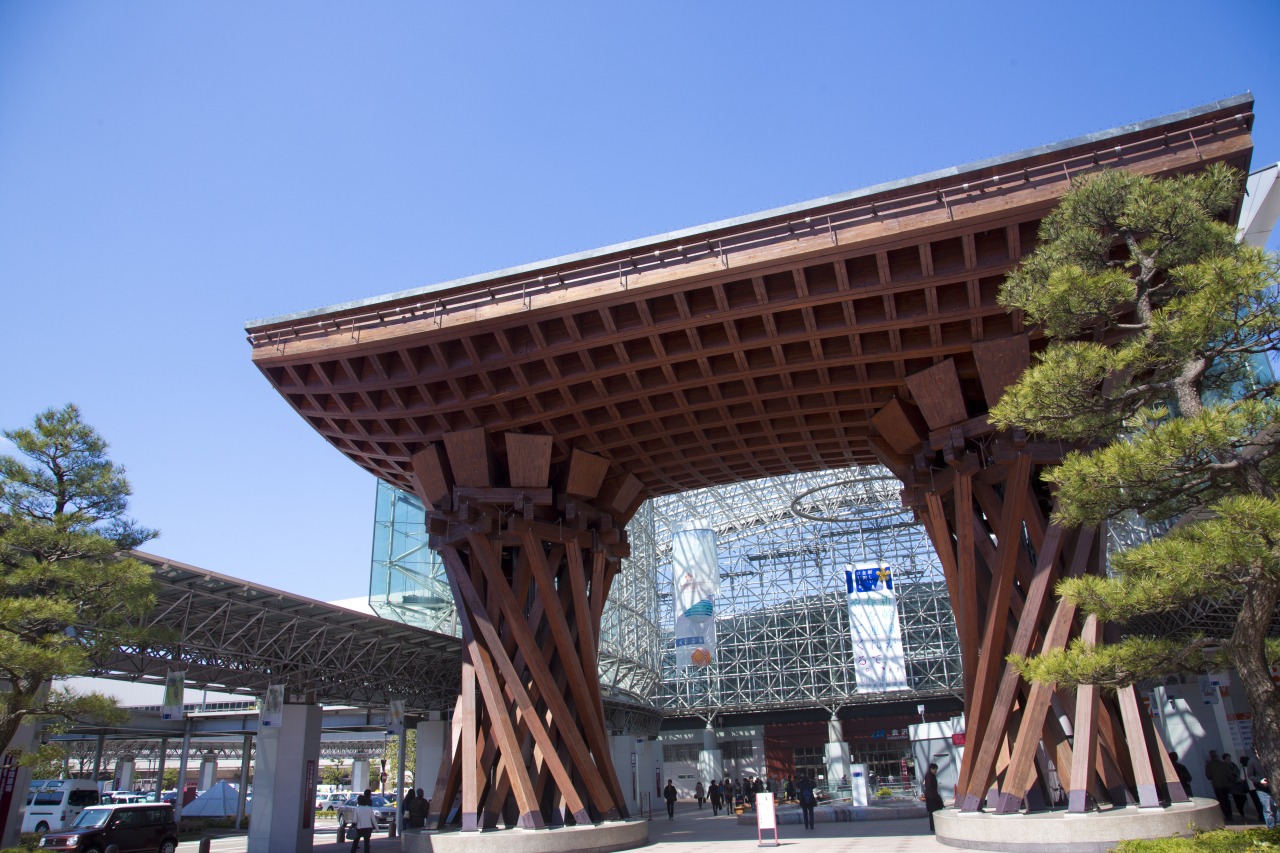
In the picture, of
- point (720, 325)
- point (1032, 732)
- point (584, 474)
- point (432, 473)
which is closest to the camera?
point (1032, 732)

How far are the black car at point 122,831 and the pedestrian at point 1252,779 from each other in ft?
78.1

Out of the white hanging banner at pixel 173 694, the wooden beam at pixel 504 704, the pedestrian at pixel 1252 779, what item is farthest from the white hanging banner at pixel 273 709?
the pedestrian at pixel 1252 779

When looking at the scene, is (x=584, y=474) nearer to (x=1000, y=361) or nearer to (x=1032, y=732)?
(x=1000, y=361)

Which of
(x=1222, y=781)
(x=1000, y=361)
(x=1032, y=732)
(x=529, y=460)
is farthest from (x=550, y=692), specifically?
(x=1222, y=781)

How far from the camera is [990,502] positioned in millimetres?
17734

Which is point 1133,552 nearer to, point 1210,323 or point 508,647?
point 1210,323

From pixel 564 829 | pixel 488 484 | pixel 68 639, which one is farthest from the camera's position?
pixel 488 484

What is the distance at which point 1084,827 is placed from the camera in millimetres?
13266

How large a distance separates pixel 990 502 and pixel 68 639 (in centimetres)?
1690

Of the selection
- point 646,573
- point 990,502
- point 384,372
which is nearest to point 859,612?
point 646,573

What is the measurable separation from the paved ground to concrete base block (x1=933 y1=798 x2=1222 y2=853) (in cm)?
102

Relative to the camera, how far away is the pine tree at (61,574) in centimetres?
1195

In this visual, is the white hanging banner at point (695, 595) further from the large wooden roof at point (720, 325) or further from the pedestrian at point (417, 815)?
the pedestrian at point (417, 815)

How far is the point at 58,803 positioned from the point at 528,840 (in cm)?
2672
